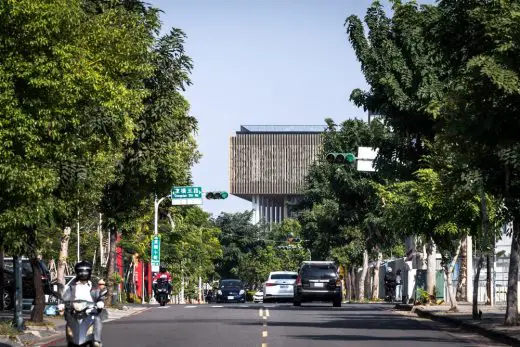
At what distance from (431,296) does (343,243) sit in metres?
39.1

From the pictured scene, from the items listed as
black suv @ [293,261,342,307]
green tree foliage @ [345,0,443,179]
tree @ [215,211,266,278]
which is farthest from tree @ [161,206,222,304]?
green tree foliage @ [345,0,443,179]

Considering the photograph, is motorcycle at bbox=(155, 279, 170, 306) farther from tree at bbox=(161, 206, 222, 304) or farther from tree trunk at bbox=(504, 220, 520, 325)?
tree trunk at bbox=(504, 220, 520, 325)

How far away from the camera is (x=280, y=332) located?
30.7 meters

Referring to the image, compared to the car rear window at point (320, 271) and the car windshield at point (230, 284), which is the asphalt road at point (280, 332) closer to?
the car rear window at point (320, 271)

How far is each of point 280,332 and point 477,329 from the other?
5.31m

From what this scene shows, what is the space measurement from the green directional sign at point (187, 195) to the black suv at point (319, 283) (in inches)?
574

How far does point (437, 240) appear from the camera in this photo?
44719 mm

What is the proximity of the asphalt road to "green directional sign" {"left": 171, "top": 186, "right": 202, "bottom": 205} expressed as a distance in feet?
86.0

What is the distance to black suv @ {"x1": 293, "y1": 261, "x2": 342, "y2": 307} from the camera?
2133 inches

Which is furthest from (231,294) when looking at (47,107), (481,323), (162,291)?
(47,107)

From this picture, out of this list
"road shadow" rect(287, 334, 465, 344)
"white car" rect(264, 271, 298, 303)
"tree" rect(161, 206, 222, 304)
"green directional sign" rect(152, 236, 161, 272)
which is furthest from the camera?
"tree" rect(161, 206, 222, 304)

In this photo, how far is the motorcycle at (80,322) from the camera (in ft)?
Result: 64.1

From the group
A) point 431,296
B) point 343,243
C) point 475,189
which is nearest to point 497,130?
point 475,189

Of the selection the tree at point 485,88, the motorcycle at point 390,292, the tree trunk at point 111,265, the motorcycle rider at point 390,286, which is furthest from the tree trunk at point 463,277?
the tree at point 485,88
